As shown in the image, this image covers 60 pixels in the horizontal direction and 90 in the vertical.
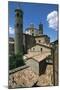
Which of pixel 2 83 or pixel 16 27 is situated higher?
pixel 16 27

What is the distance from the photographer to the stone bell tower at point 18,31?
5.98ft

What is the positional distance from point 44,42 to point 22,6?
37cm

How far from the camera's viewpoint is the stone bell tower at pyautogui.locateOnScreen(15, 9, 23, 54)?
71.8 inches

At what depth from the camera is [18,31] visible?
183 centimetres

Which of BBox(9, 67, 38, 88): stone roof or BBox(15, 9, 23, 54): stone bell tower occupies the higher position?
BBox(15, 9, 23, 54): stone bell tower

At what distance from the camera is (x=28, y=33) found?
185 cm

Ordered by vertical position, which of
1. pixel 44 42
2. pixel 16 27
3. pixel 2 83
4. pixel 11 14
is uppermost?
pixel 11 14

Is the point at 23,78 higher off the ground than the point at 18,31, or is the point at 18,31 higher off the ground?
the point at 18,31

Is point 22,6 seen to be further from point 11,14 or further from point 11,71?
point 11,71

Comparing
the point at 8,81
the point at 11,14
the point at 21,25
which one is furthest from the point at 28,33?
the point at 8,81

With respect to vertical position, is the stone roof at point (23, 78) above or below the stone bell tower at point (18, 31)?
below

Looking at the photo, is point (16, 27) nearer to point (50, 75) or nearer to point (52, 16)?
point (52, 16)

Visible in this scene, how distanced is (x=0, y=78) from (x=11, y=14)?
1.82 feet

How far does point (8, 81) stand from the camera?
1789 millimetres
